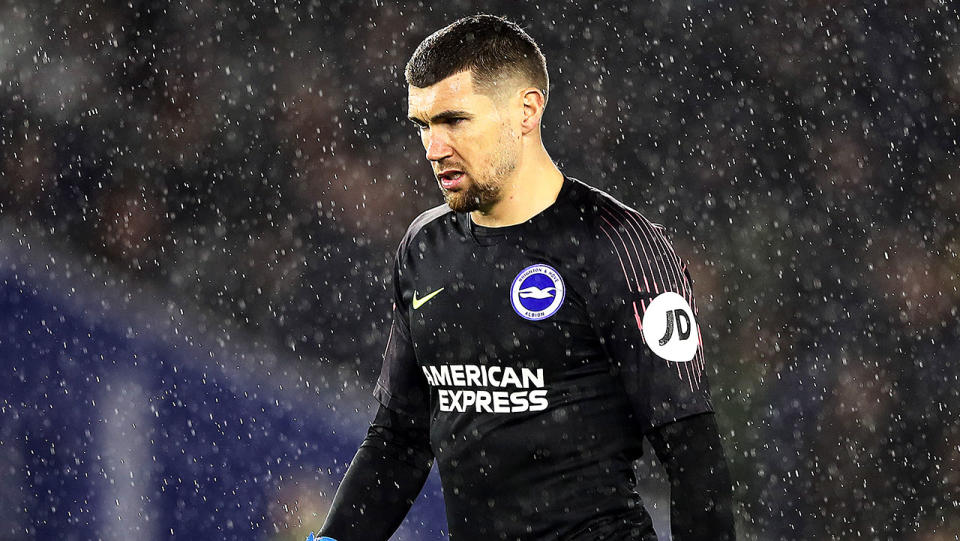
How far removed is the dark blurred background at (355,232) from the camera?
504 centimetres

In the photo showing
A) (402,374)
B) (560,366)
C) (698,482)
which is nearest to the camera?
(698,482)

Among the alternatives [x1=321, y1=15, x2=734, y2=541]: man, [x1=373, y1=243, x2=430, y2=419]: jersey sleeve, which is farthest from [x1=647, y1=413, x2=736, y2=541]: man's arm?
[x1=373, y1=243, x2=430, y2=419]: jersey sleeve

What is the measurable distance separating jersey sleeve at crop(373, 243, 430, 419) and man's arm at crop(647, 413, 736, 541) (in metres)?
0.65

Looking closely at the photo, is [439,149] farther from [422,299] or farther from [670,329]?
[670,329]

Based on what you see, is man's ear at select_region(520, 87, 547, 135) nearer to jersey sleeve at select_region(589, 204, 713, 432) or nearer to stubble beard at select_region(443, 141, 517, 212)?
stubble beard at select_region(443, 141, 517, 212)

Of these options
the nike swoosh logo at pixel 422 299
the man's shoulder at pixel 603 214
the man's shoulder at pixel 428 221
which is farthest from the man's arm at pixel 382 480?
the man's shoulder at pixel 603 214

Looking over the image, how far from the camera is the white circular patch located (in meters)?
2.06

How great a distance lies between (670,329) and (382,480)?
2.57 ft

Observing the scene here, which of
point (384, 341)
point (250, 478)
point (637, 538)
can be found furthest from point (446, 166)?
point (384, 341)

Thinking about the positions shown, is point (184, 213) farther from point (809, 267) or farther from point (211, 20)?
point (809, 267)

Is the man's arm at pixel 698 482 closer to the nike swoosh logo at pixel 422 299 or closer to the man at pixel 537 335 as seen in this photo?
the man at pixel 537 335

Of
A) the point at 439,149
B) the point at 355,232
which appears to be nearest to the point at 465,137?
the point at 439,149

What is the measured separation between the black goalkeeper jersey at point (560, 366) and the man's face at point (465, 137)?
0.42 feet

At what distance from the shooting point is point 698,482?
1.99 meters
